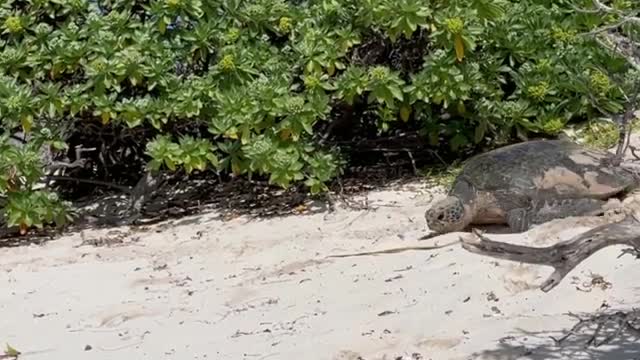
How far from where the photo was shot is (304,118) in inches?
253

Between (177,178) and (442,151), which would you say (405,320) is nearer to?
(442,151)

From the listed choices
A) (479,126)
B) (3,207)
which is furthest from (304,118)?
(3,207)

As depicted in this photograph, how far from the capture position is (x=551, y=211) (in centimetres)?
543

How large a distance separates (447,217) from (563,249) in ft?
8.11

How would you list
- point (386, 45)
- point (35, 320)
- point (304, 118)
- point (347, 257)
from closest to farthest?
point (35, 320), point (347, 257), point (304, 118), point (386, 45)

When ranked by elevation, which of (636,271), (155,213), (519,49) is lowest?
(155,213)

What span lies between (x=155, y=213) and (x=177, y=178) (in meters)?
0.51

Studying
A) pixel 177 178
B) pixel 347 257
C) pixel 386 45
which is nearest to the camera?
pixel 347 257

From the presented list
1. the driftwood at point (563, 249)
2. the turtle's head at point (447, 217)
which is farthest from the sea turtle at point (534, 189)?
the driftwood at point (563, 249)

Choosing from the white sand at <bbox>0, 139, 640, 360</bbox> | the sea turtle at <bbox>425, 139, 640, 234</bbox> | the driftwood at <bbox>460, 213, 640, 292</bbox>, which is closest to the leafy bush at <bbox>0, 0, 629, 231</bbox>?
the white sand at <bbox>0, 139, 640, 360</bbox>

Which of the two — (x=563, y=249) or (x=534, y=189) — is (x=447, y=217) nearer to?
(x=534, y=189)

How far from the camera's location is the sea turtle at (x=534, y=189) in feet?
17.9

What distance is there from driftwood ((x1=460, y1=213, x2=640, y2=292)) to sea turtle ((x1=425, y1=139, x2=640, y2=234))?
2.36 meters

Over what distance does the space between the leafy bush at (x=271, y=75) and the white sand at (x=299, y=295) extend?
557 millimetres
